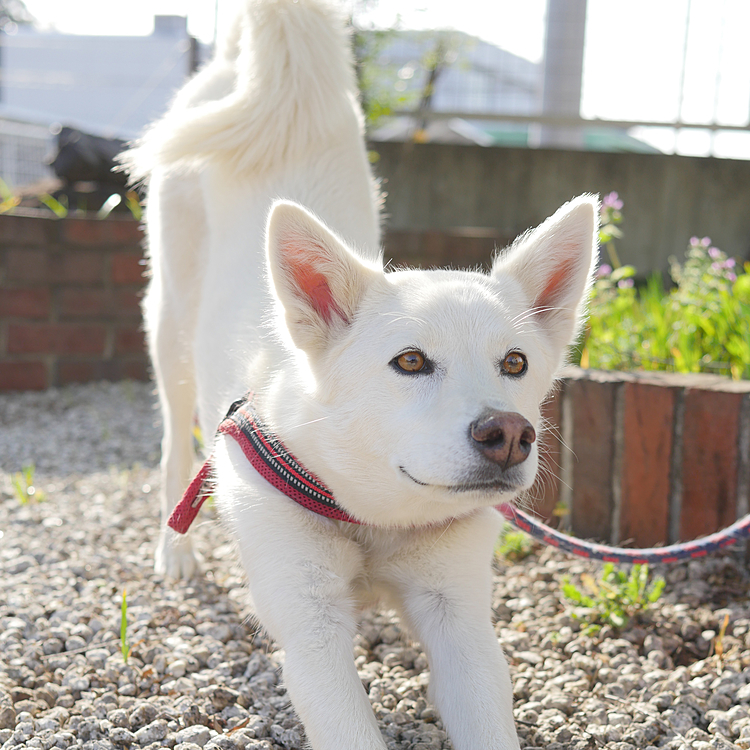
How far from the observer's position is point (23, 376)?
551cm

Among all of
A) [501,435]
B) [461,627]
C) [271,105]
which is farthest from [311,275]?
[271,105]

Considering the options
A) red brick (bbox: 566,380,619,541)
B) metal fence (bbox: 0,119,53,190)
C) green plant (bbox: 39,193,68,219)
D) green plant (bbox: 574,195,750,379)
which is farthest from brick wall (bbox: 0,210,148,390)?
metal fence (bbox: 0,119,53,190)

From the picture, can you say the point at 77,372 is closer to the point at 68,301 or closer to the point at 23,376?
the point at 23,376

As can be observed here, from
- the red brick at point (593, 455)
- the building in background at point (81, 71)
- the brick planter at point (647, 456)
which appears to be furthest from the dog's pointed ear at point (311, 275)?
the building in background at point (81, 71)

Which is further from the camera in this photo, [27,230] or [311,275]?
[27,230]

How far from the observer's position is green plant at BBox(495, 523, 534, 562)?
303cm

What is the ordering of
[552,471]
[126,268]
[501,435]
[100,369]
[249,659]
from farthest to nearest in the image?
[100,369] → [126,268] → [552,471] → [249,659] → [501,435]

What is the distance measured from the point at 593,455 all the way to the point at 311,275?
1.62 meters

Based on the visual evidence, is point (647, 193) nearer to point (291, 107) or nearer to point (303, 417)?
point (291, 107)

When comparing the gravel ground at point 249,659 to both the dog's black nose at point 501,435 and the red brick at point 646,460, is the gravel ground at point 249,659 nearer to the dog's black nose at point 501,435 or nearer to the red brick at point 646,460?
the red brick at point 646,460

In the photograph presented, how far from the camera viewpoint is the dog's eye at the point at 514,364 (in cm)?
173

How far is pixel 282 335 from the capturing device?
1934mm

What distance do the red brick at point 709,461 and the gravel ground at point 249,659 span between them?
0.19 m

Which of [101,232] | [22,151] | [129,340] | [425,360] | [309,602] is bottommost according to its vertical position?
[129,340]
